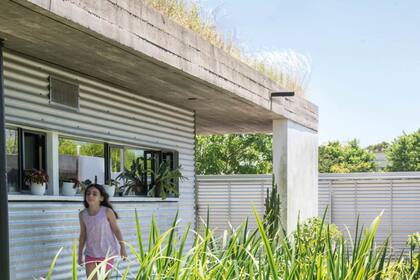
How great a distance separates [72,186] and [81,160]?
0.59m

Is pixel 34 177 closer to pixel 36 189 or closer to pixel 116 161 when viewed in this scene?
pixel 36 189

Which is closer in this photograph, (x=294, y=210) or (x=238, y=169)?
(x=294, y=210)

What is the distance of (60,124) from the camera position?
26.6 ft

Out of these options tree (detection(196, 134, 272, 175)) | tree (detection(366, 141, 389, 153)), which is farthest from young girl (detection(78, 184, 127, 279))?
tree (detection(366, 141, 389, 153))

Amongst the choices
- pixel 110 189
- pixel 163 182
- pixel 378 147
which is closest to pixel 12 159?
pixel 110 189

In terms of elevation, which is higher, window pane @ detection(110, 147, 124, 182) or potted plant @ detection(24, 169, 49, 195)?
window pane @ detection(110, 147, 124, 182)

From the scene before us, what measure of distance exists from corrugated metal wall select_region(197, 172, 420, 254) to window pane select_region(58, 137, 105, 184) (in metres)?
7.58

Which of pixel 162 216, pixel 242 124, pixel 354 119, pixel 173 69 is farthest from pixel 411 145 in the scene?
pixel 173 69

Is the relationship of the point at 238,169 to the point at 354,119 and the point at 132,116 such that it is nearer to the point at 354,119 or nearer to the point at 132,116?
the point at 132,116

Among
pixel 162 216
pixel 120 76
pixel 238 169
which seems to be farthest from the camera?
pixel 238 169

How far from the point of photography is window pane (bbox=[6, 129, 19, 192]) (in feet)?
24.3

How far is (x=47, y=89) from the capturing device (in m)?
7.83

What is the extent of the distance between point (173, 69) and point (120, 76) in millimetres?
966

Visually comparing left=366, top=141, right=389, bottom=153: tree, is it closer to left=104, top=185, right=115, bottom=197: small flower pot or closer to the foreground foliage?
left=104, top=185, right=115, bottom=197: small flower pot
